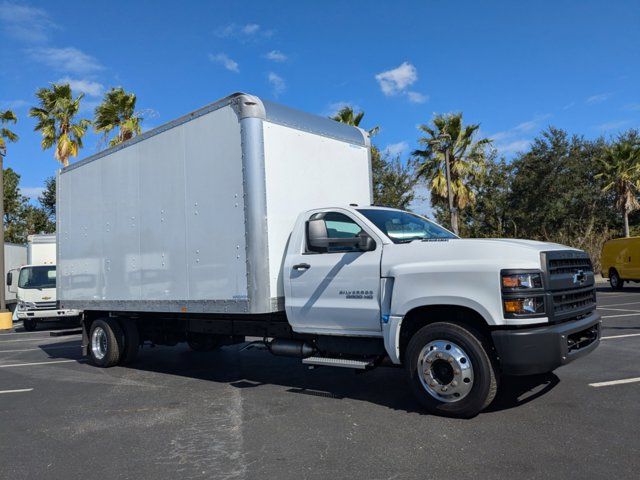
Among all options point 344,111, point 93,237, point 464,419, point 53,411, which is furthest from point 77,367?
point 344,111

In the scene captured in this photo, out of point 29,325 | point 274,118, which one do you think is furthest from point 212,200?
point 29,325

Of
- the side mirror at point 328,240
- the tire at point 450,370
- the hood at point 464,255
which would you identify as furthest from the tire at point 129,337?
the tire at point 450,370

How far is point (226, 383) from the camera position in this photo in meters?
7.23

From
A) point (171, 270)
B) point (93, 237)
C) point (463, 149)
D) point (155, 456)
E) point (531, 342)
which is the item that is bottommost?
point (155, 456)

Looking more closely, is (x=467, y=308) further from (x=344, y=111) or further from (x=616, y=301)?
(x=344, y=111)

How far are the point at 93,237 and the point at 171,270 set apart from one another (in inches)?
91.8

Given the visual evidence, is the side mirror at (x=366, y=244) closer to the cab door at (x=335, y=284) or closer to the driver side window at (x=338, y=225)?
the cab door at (x=335, y=284)

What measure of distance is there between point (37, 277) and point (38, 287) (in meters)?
0.51

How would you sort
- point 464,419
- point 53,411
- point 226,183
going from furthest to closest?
point 226,183, point 53,411, point 464,419

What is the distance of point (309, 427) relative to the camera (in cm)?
502

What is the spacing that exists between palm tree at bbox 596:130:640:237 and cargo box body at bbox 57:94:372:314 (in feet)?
91.8

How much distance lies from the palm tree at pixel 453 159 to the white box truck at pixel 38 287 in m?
17.1

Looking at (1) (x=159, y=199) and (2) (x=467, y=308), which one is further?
(1) (x=159, y=199)

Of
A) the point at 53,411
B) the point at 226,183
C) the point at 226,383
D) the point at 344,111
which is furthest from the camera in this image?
the point at 344,111
